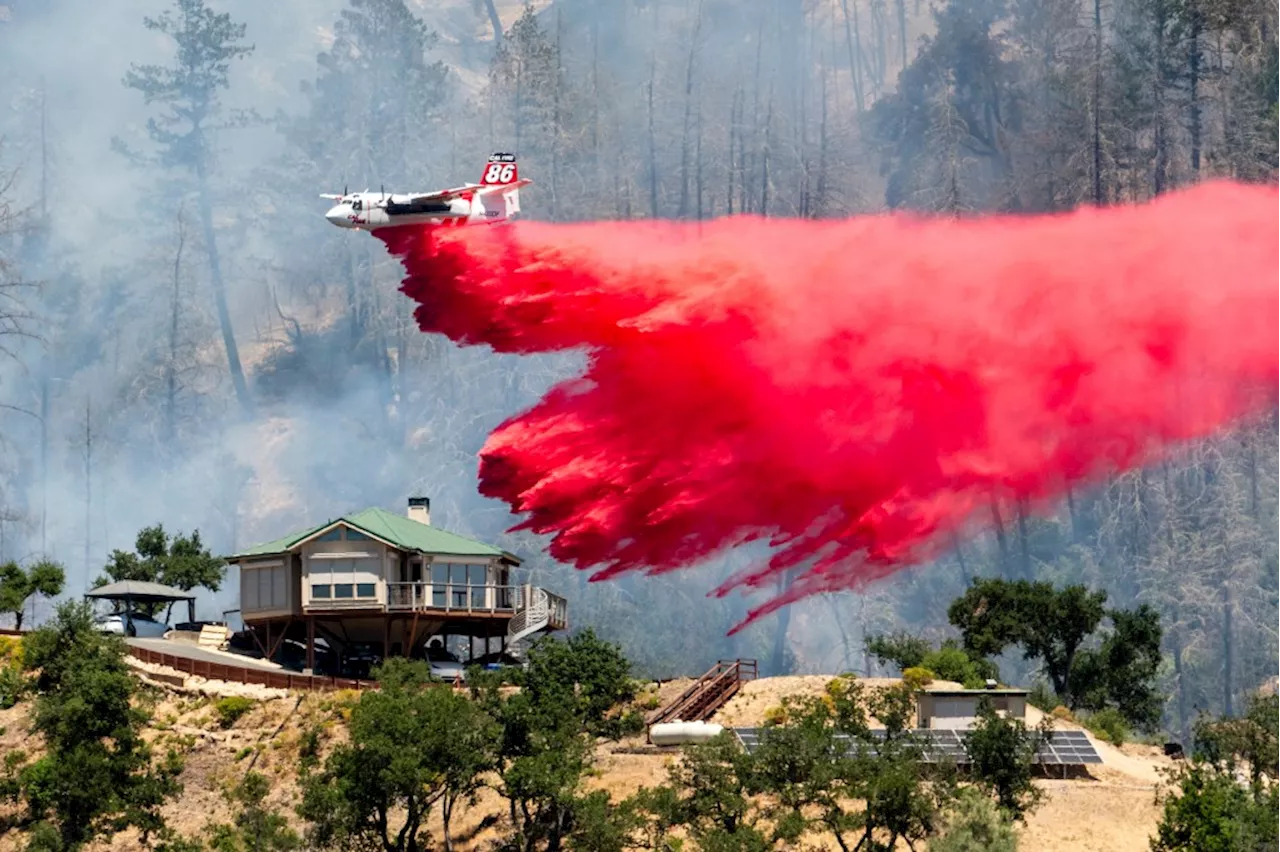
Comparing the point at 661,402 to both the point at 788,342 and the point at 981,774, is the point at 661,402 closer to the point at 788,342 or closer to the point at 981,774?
the point at 788,342

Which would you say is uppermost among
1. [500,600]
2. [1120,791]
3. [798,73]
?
[798,73]

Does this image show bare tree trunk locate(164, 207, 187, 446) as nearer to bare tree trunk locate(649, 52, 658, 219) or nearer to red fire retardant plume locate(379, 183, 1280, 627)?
bare tree trunk locate(649, 52, 658, 219)

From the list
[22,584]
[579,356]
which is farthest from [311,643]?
[579,356]

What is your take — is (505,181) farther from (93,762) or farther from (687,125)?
(687,125)

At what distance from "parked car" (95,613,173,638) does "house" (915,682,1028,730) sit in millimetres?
33548

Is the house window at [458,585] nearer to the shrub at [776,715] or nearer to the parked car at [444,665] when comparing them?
the parked car at [444,665]

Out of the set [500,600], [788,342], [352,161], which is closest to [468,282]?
[788,342]

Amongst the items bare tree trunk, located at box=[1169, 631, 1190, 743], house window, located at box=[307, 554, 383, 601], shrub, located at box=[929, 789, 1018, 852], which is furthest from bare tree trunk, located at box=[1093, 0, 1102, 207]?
shrub, located at box=[929, 789, 1018, 852]

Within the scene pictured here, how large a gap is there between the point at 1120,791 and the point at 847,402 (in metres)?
15.6

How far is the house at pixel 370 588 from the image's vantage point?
9719cm

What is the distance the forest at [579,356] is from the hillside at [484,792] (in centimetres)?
5972

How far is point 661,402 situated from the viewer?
87.1m

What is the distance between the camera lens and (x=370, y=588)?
97125 mm

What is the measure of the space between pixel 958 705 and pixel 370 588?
23.0 m
